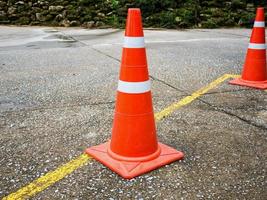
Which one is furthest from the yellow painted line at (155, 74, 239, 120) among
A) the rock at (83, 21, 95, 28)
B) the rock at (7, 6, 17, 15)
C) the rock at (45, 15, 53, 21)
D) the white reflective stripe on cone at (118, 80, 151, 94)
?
the rock at (7, 6, 17, 15)

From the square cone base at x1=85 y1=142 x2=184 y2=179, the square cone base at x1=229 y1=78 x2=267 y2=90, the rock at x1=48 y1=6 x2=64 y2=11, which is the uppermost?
the rock at x1=48 y1=6 x2=64 y2=11

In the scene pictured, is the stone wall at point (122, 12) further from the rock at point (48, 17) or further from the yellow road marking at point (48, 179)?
the yellow road marking at point (48, 179)

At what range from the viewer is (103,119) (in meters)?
3.76

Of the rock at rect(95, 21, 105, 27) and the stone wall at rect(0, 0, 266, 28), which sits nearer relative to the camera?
the stone wall at rect(0, 0, 266, 28)

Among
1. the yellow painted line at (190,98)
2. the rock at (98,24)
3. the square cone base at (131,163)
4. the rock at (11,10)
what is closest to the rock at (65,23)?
the rock at (98,24)

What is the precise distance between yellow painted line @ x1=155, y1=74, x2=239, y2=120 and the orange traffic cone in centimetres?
32

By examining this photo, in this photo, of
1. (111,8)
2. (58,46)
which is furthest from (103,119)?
(111,8)

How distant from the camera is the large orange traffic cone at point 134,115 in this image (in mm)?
2762

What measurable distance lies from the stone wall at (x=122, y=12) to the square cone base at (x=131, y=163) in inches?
403

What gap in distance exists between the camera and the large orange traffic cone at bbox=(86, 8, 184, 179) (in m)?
2.76

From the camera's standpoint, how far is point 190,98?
14.6 ft

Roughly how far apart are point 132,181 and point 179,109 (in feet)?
5.38

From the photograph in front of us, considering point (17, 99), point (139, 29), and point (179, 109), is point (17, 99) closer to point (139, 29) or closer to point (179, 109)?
point (179, 109)

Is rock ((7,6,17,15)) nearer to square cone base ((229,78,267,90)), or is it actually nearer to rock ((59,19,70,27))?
rock ((59,19,70,27))
